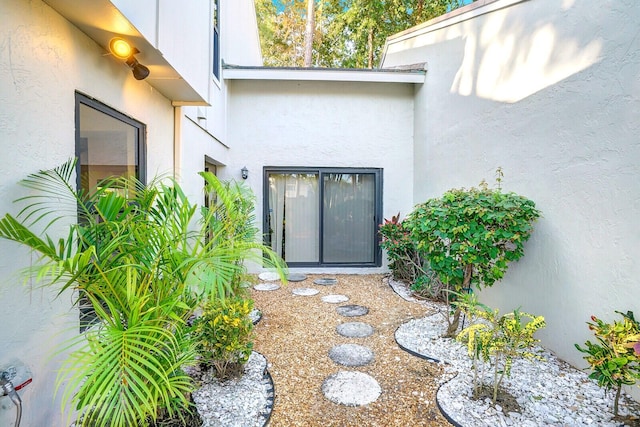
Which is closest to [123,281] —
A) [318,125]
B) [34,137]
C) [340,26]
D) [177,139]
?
[34,137]

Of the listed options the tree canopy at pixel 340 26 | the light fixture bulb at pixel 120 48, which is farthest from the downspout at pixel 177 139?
the tree canopy at pixel 340 26

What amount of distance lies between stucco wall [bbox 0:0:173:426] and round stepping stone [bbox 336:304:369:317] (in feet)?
10.2

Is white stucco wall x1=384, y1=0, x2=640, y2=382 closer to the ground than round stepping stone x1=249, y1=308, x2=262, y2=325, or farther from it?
farther from it

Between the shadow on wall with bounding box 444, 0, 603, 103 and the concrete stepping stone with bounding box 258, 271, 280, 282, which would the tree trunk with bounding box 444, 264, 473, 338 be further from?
the concrete stepping stone with bounding box 258, 271, 280, 282

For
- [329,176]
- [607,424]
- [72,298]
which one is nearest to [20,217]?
[72,298]

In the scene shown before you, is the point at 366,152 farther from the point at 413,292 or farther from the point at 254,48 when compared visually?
the point at 254,48

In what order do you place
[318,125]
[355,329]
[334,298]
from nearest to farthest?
[355,329], [334,298], [318,125]

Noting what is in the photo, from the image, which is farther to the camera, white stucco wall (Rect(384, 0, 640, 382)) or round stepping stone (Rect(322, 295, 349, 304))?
round stepping stone (Rect(322, 295, 349, 304))

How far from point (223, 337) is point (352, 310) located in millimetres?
2408

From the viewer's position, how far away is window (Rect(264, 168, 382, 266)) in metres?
6.79

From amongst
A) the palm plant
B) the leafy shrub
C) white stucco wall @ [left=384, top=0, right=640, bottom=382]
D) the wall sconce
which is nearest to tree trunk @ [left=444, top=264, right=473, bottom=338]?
white stucco wall @ [left=384, top=0, right=640, bottom=382]

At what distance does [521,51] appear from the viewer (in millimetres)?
3732

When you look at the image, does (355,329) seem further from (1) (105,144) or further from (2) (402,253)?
(1) (105,144)

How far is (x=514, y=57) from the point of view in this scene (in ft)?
12.7
